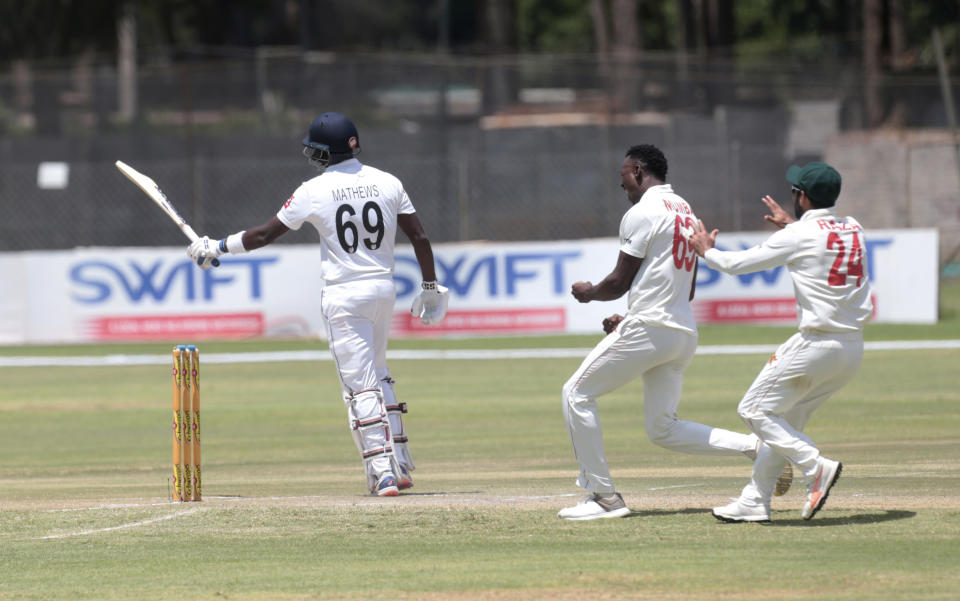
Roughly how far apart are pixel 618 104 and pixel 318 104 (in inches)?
245

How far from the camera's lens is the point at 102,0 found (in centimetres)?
3506

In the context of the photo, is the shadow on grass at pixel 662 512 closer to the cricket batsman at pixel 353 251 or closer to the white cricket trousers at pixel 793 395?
the white cricket trousers at pixel 793 395

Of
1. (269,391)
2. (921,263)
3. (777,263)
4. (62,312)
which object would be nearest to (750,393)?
(777,263)

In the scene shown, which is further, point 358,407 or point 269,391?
point 269,391

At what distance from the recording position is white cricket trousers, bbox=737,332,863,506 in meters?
7.18

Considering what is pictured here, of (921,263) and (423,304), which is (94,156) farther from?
(423,304)

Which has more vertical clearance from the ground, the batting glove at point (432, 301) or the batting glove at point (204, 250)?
the batting glove at point (204, 250)

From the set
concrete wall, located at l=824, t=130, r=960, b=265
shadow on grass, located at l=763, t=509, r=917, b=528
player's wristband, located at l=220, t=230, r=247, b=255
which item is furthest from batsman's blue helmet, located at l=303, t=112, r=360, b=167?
concrete wall, located at l=824, t=130, r=960, b=265

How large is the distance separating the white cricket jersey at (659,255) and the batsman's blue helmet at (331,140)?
2221 mm

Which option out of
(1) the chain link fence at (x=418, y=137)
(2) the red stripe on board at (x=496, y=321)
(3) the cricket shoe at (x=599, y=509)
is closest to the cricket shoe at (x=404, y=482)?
(3) the cricket shoe at (x=599, y=509)

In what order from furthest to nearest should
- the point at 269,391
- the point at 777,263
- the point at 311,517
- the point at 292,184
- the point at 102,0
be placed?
the point at 102,0
the point at 292,184
the point at 269,391
the point at 311,517
the point at 777,263

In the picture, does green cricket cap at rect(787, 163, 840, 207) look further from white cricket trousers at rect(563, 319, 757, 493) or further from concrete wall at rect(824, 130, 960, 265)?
concrete wall at rect(824, 130, 960, 265)

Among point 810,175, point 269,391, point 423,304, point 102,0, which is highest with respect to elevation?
point 102,0

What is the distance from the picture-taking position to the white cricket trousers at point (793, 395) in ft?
23.6
